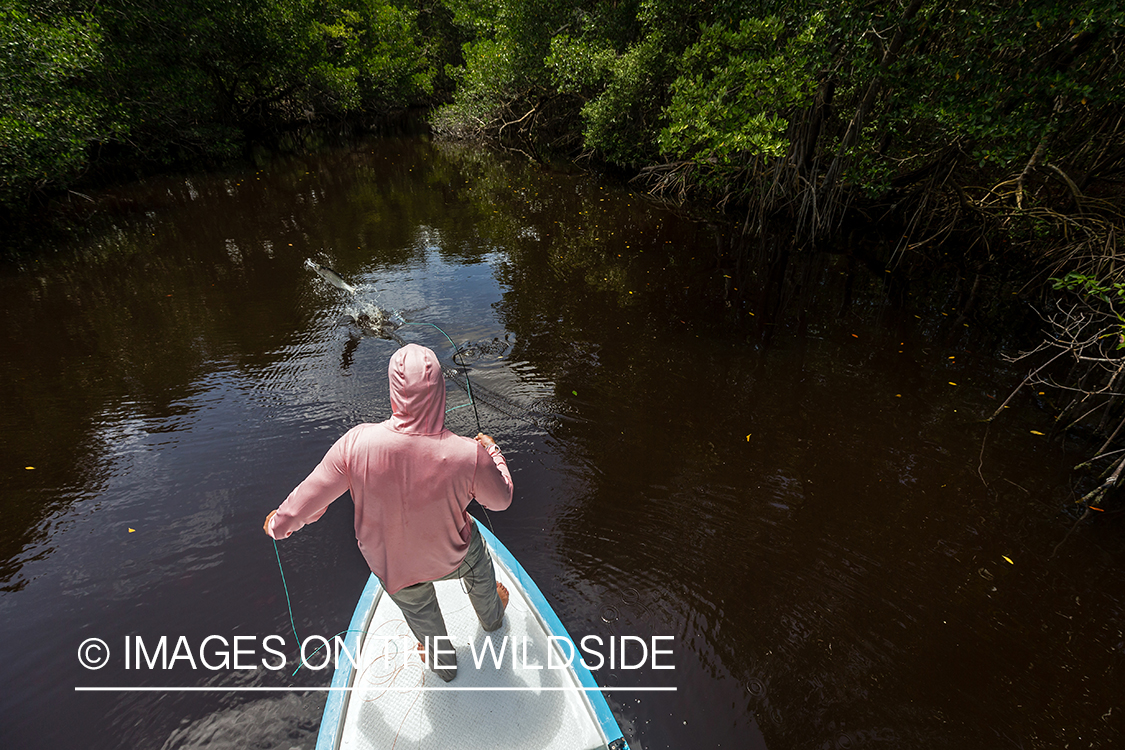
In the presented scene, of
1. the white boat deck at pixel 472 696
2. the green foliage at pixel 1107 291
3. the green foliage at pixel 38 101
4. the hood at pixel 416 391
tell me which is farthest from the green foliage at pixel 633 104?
the green foliage at pixel 38 101

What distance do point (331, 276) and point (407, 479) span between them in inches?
267

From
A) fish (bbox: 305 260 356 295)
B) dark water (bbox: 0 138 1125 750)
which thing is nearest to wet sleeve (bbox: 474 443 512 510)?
dark water (bbox: 0 138 1125 750)

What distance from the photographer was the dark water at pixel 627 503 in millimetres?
2615

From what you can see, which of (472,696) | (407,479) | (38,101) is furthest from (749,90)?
(38,101)

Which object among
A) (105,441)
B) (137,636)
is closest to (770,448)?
(137,636)

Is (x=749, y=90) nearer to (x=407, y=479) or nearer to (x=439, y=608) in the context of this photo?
(x=407, y=479)

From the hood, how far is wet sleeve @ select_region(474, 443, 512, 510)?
8.0 inches

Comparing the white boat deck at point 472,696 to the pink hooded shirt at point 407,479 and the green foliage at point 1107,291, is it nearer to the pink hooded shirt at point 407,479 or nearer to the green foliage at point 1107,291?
the pink hooded shirt at point 407,479

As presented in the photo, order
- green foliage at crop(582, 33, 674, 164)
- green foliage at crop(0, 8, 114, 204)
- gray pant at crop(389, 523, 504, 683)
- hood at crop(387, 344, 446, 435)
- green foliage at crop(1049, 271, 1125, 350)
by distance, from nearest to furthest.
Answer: hood at crop(387, 344, 446, 435), gray pant at crop(389, 523, 504, 683), green foliage at crop(1049, 271, 1125, 350), green foliage at crop(0, 8, 114, 204), green foliage at crop(582, 33, 674, 164)

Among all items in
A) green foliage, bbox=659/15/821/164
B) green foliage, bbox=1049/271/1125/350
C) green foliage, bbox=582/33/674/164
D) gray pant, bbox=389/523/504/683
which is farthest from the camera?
green foliage, bbox=582/33/674/164

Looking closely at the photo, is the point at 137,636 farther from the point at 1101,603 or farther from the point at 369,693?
the point at 1101,603

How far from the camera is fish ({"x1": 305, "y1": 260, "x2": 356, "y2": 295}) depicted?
22.9 ft

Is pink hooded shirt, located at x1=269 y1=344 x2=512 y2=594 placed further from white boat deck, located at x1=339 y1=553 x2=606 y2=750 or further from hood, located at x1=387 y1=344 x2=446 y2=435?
white boat deck, located at x1=339 y1=553 x2=606 y2=750

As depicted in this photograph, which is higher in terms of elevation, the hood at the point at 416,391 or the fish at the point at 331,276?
the hood at the point at 416,391
